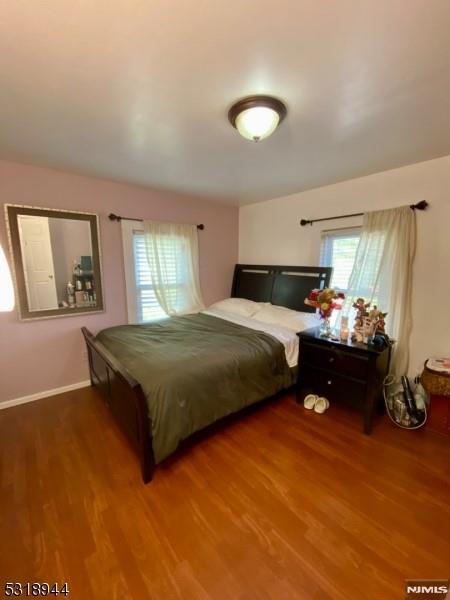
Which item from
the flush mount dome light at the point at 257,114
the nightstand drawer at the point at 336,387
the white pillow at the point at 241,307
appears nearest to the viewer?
the flush mount dome light at the point at 257,114

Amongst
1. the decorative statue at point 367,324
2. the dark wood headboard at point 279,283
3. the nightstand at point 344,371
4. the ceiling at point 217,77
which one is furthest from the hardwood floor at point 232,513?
the ceiling at point 217,77

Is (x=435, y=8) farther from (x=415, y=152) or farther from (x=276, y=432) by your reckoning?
(x=276, y=432)

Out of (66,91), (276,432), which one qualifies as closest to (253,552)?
(276,432)

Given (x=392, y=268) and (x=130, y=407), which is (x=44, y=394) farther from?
(x=392, y=268)

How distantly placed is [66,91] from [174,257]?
2.12m

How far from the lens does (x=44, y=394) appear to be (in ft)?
8.70

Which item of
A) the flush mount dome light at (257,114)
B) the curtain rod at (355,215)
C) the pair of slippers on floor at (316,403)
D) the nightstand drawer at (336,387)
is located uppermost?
the flush mount dome light at (257,114)

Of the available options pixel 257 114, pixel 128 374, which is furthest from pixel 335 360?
pixel 257 114

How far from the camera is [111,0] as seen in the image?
0.89m

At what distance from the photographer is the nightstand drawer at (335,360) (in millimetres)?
2080

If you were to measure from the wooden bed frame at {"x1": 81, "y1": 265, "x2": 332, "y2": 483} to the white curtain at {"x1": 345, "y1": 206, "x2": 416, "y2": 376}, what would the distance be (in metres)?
0.46

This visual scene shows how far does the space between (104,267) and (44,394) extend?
1.50 metres

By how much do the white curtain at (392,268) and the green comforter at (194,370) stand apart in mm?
1122

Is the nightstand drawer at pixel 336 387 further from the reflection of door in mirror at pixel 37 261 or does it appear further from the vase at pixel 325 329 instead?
the reflection of door in mirror at pixel 37 261
